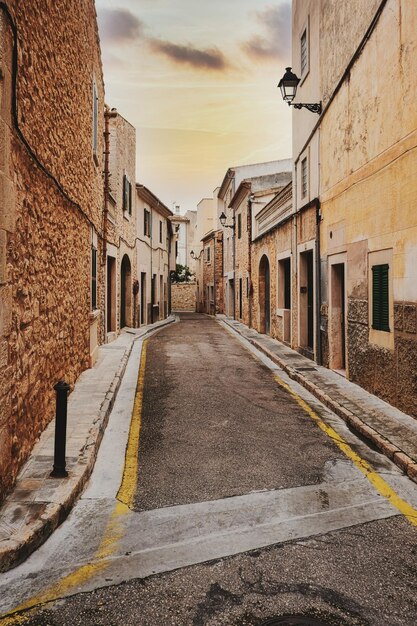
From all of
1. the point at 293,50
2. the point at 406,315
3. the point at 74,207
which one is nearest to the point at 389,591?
the point at 406,315

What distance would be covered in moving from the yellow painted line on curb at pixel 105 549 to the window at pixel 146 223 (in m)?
19.0

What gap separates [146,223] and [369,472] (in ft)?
68.1

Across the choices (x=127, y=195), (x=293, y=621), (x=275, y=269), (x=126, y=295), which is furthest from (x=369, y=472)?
(x=126, y=295)

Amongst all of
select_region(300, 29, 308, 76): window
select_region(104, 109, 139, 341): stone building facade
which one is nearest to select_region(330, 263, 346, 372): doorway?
select_region(300, 29, 308, 76): window

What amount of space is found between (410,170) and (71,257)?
546cm

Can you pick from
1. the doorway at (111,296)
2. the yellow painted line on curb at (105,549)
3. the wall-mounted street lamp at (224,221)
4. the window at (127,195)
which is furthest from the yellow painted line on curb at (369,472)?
the wall-mounted street lamp at (224,221)

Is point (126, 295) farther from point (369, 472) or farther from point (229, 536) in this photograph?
point (229, 536)

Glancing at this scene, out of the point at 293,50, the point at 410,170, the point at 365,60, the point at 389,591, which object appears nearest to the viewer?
the point at 389,591

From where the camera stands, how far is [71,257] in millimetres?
7969

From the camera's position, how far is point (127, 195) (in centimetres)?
1894

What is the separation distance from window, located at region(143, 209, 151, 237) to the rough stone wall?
23.1m

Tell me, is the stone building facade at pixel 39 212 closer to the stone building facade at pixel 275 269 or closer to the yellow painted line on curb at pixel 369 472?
the yellow painted line on curb at pixel 369 472

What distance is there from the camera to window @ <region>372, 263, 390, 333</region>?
719 centimetres

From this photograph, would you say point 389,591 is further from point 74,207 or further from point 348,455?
point 74,207
